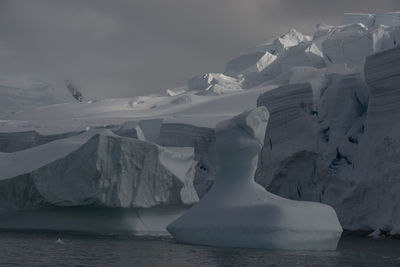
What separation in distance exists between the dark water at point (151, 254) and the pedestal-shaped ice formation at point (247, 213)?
0.26m

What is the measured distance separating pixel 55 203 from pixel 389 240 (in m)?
6.81

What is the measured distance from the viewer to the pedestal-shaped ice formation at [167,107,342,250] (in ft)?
32.6

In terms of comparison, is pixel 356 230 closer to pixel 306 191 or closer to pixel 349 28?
pixel 306 191

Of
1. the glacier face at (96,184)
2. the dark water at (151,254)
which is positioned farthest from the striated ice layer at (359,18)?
the dark water at (151,254)

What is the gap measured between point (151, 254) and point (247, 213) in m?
1.85

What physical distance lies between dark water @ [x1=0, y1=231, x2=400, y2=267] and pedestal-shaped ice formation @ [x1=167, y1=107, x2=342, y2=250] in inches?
10.4

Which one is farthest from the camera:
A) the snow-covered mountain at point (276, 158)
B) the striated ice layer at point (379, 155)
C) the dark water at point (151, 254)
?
the striated ice layer at point (379, 155)

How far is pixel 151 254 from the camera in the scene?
8.97m

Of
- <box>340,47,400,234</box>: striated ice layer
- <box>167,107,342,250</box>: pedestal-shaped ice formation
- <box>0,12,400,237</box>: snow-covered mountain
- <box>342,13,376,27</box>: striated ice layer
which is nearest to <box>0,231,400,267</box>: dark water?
<box>167,107,342,250</box>: pedestal-shaped ice formation

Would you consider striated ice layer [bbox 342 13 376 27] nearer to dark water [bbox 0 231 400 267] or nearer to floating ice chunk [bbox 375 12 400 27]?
floating ice chunk [bbox 375 12 400 27]

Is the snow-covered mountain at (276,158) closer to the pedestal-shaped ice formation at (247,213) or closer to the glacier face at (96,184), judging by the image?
the glacier face at (96,184)

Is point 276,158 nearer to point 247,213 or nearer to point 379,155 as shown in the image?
point 379,155

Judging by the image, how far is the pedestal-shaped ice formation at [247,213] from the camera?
32.6 feet

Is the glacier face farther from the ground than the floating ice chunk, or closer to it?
closer to it
